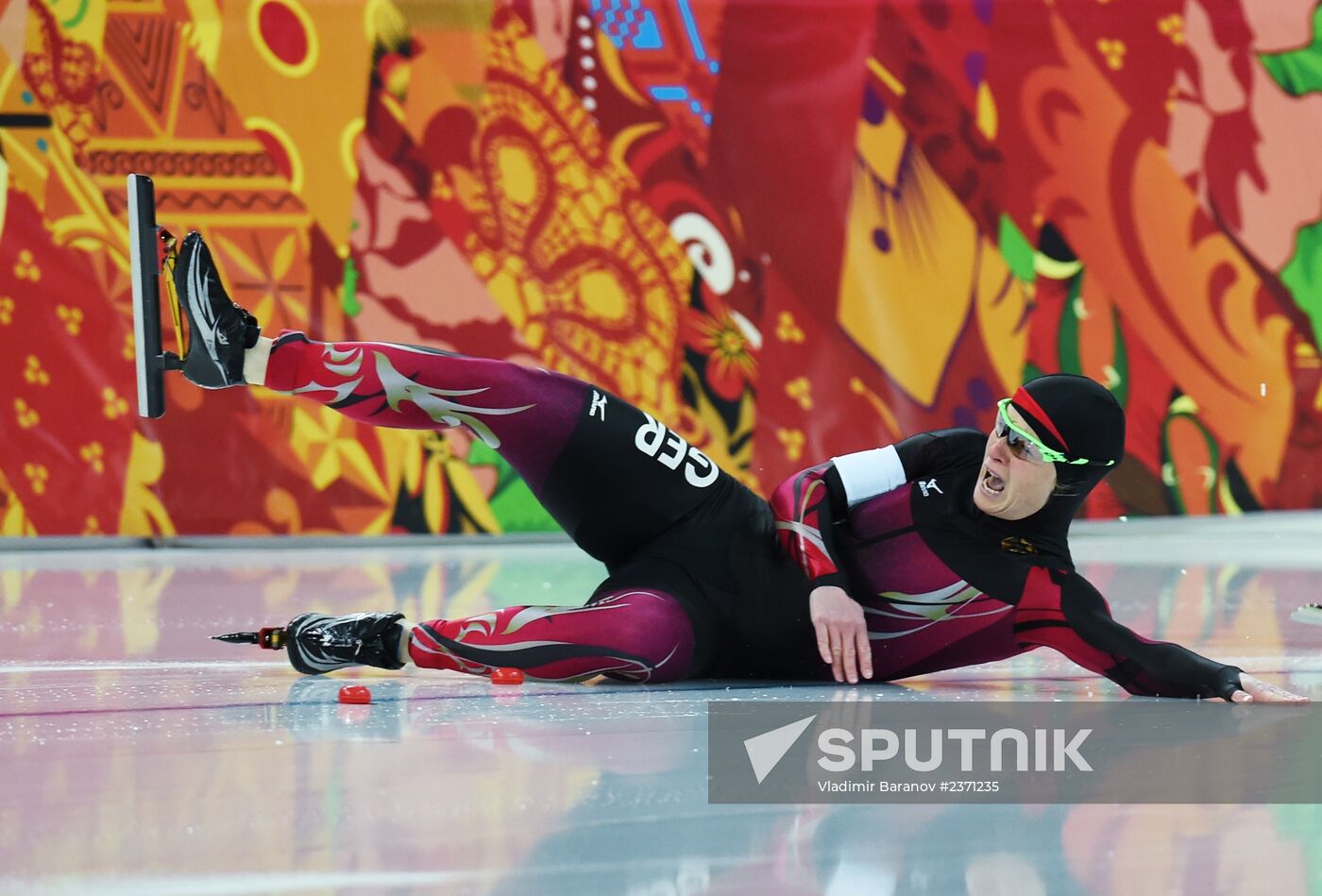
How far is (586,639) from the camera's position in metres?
2.12

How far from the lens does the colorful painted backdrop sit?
474 centimetres

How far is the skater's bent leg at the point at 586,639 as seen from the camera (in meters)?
2.12

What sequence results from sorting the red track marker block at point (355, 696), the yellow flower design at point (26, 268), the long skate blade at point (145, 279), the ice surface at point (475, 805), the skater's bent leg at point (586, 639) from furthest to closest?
the yellow flower design at point (26, 268) < the long skate blade at point (145, 279) < the skater's bent leg at point (586, 639) < the red track marker block at point (355, 696) < the ice surface at point (475, 805)

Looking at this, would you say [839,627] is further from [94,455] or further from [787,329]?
[94,455]

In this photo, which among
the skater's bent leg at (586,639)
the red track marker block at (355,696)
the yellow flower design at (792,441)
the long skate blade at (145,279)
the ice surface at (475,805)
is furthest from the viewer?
the yellow flower design at (792,441)

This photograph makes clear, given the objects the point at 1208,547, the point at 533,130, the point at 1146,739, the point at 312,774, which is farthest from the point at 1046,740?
the point at 533,130

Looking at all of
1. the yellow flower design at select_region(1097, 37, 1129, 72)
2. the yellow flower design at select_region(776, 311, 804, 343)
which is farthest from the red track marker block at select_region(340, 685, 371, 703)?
the yellow flower design at select_region(1097, 37, 1129, 72)

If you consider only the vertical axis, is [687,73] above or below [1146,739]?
above

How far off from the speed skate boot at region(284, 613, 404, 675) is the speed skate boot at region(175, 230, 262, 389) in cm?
40

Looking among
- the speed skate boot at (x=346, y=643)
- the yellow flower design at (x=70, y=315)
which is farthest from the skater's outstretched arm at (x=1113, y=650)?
the yellow flower design at (x=70, y=315)

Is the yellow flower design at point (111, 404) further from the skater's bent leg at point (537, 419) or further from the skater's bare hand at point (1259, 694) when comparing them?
the skater's bare hand at point (1259, 694)

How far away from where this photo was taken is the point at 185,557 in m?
4.45

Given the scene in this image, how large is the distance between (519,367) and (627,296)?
270cm

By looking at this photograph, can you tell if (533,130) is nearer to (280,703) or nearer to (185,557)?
(185,557)
